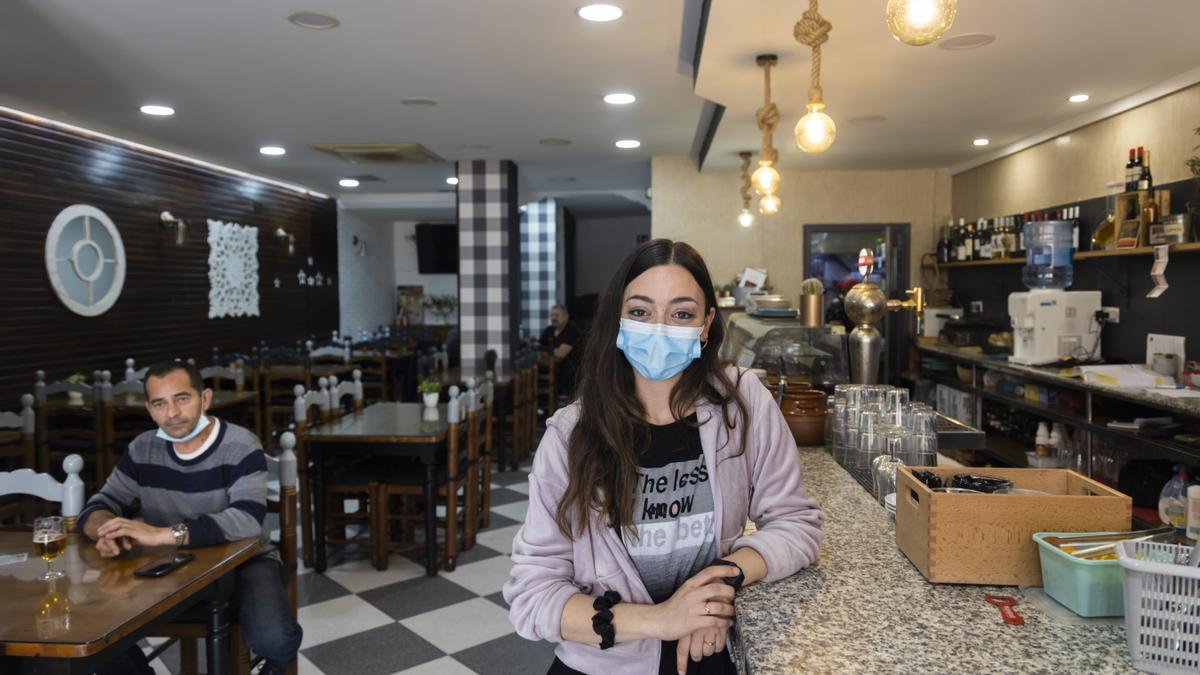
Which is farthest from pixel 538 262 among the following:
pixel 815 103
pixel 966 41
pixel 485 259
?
pixel 815 103

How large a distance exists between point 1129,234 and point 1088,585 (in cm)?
424

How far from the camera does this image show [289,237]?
9.44 metres

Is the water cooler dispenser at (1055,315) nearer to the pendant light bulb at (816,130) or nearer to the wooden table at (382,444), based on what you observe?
the pendant light bulb at (816,130)

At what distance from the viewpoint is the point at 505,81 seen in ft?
15.6

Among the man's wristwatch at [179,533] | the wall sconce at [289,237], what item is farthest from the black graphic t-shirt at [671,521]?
the wall sconce at [289,237]

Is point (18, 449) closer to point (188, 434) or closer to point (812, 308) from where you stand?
point (188, 434)

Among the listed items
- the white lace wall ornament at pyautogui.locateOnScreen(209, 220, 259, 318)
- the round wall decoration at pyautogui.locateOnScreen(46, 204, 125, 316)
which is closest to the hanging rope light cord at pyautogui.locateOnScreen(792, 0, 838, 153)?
the round wall decoration at pyautogui.locateOnScreen(46, 204, 125, 316)

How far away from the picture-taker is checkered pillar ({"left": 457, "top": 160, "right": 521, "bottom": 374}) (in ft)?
25.9

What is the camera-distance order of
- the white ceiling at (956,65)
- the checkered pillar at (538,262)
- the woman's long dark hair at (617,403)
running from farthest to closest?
the checkered pillar at (538,262), the white ceiling at (956,65), the woman's long dark hair at (617,403)

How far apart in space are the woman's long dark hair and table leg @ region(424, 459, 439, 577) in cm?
262

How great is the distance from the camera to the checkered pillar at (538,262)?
468 inches

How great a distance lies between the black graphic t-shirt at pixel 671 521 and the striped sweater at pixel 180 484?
1.60m

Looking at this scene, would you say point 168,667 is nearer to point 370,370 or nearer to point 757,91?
point 757,91

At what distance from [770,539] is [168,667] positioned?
2.78 metres
